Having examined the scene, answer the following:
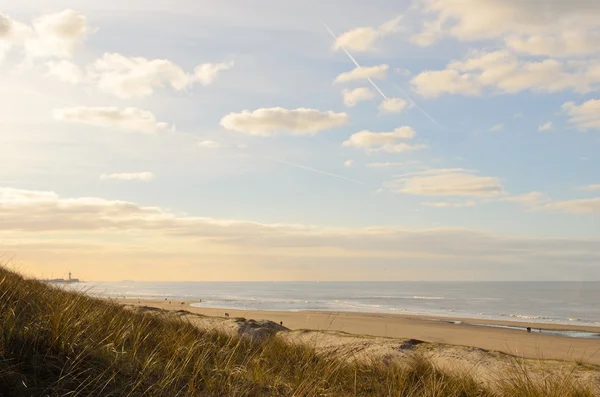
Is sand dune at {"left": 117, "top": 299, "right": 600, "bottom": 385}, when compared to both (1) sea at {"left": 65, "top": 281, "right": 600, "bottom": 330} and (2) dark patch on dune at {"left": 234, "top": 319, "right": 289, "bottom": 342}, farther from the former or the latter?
(1) sea at {"left": 65, "top": 281, "right": 600, "bottom": 330}

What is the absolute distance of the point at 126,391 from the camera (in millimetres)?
4562

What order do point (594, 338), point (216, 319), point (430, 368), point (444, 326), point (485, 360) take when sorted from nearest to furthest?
point (430, 368), point (485, 360), point (216, 319), point (594, 338), point (444, 326)

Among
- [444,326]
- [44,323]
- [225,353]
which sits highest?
[44,323]

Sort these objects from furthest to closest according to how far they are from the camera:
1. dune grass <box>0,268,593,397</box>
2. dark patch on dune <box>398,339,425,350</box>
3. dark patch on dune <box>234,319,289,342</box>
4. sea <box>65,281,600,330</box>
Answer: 1. sea <box>65,281,600,330</box>
2. dark patch on dune <box>234,319,289,342</box>
3. dark patch on dune <box>398,339,425,350</box>
4. dune grass <box>0,268,593,397</box>

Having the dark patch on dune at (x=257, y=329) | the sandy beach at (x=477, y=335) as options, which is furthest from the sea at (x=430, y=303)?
the sandy beach at (x=477, y=335)

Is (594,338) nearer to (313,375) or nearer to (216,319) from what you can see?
(216,319)

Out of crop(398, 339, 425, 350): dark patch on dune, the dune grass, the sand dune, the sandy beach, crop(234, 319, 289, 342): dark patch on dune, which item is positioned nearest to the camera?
the dune grass

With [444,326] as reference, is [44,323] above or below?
above

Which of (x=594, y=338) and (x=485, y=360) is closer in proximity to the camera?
(x=485, y=360)

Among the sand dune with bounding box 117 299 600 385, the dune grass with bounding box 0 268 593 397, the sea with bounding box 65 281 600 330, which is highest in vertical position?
the dune grass with bounding box 0 268 593 397

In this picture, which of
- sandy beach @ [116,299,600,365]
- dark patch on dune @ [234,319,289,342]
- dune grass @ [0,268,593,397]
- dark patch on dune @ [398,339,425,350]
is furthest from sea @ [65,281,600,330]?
sandy beach @ [116,299,600,365]

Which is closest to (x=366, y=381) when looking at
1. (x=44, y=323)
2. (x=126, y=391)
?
(x=126, y=391)

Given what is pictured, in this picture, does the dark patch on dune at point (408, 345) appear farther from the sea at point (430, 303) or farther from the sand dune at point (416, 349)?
the sea at point (430, 303)

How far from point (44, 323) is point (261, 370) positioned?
244cm
